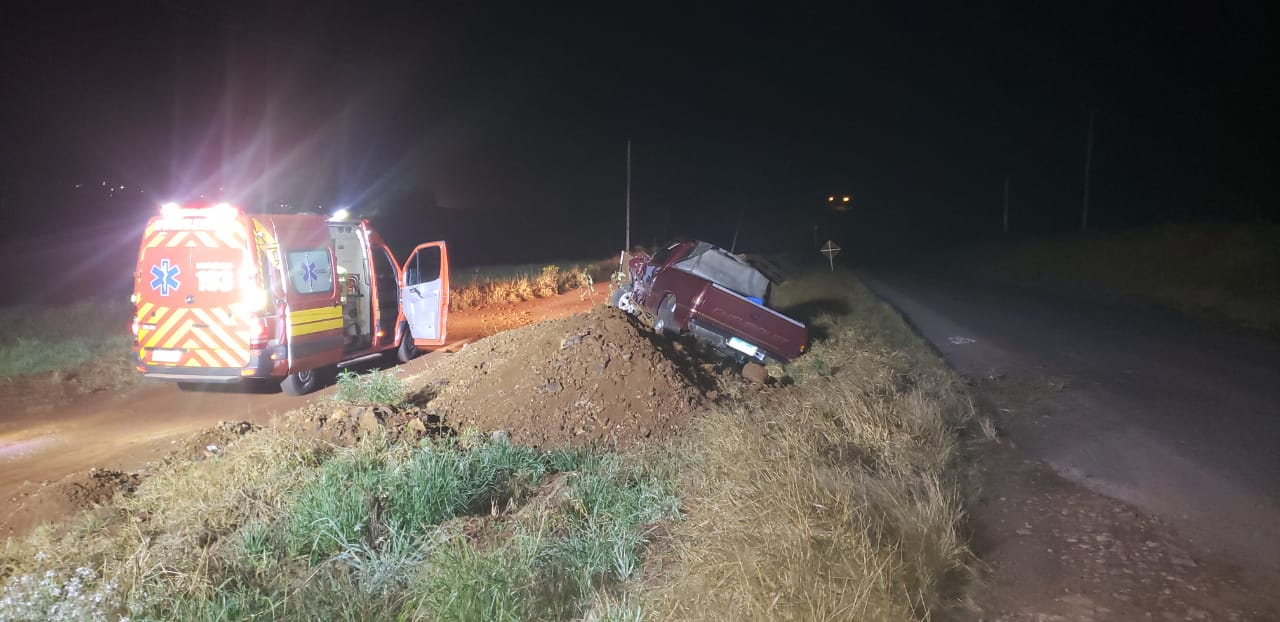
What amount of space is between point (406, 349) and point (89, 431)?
4.63 metres

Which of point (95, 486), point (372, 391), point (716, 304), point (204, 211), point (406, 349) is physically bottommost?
point (406, 349)

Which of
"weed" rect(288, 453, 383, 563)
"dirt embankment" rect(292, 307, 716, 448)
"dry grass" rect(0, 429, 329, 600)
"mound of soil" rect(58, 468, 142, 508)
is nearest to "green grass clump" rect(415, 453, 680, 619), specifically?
"weed" rect(288, 453, 383, 563)

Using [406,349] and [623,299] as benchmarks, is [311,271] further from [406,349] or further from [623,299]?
[623,299]

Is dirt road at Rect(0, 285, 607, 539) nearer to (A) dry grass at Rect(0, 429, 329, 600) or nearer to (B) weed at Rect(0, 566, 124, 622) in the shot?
(A) dry grass at Rect(0, 429, 329, 600)

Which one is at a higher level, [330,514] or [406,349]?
[330,514]

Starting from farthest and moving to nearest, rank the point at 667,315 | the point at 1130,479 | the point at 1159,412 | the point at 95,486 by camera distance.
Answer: the point at 667,315
the point at 1159,412
the point at 1130,479
the point at 95,486

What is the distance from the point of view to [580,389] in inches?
312

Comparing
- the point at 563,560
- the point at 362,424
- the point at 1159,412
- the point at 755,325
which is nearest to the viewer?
the point at 563,560

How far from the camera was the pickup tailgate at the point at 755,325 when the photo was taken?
10.9 m

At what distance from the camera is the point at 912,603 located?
406 cm

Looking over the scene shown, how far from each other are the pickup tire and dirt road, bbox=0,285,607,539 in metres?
3.44

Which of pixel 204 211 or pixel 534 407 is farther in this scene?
pixel 204 211

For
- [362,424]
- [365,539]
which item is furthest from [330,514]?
[362,424]

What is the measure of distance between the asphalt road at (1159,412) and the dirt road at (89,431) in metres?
7.54
